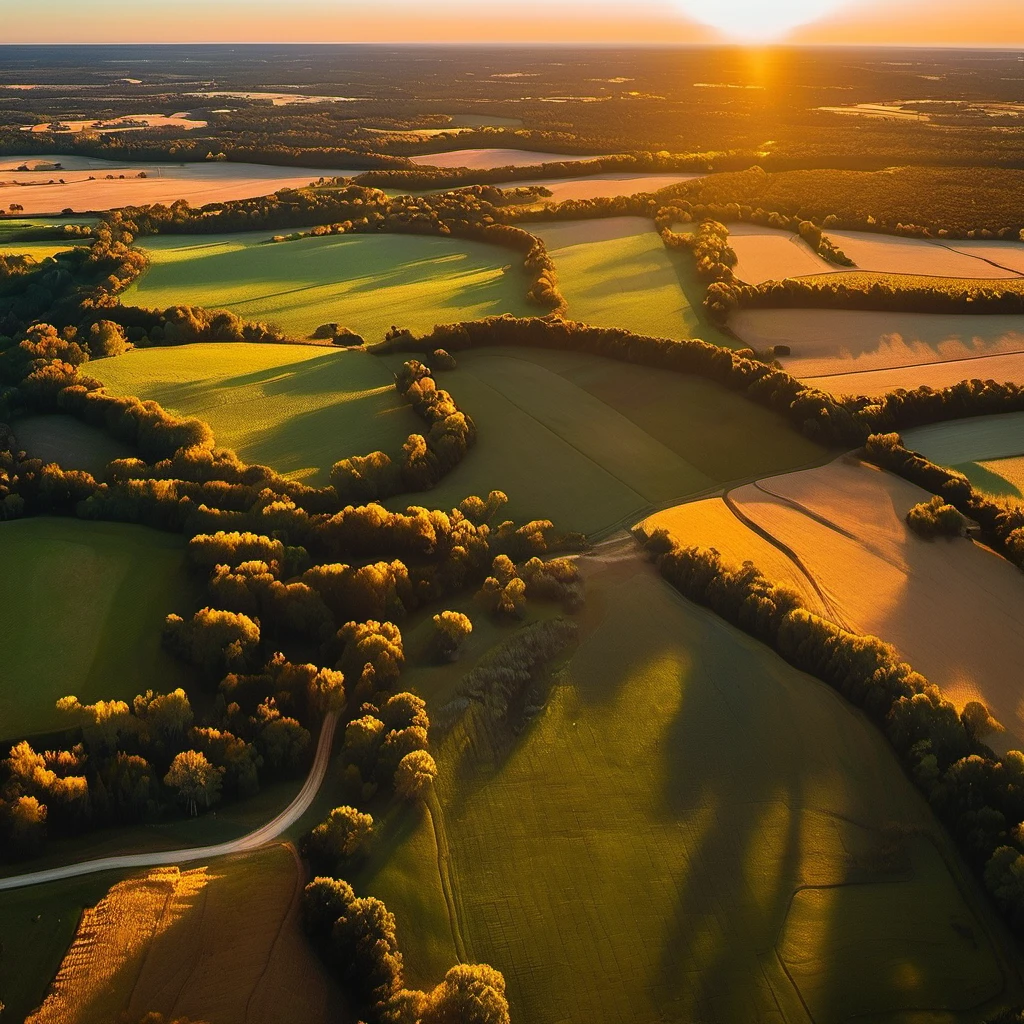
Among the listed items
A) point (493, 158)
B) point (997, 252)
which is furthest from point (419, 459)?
point (493, 158)

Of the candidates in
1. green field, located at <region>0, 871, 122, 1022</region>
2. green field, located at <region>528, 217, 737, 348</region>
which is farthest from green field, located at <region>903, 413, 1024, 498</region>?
green field, located at <region>0, 871, 122, 1022</region>

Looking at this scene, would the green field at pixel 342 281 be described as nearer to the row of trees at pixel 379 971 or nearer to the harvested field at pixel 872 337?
the harvested field at pixel 872 337

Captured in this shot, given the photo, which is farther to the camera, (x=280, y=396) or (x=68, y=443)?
(x=280, y=396)

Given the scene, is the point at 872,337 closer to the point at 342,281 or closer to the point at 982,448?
the point at 982,448

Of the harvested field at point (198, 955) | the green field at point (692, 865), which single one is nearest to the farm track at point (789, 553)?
the green field at point (692, 865)

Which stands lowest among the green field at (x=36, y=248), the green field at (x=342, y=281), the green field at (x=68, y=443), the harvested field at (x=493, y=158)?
the green field at (x=68, y=443)

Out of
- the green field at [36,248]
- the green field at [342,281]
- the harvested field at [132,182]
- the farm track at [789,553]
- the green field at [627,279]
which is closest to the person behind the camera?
the farm track at [789,553]
